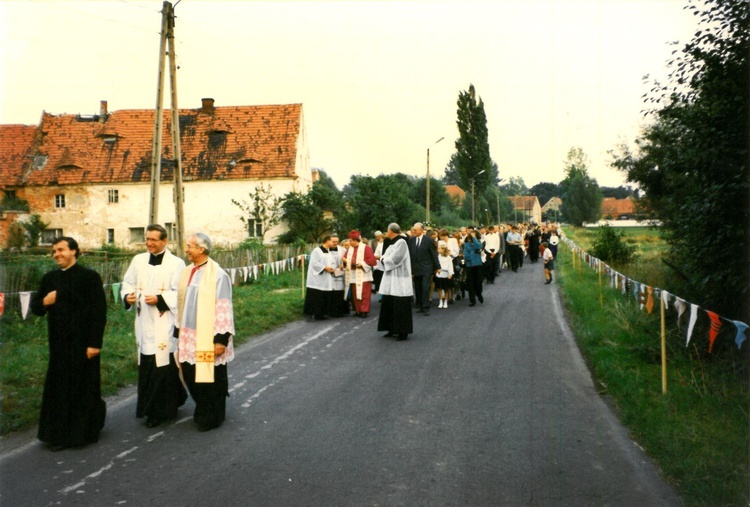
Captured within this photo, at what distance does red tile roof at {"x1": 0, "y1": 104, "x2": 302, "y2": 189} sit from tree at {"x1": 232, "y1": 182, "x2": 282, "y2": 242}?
67.8 inches

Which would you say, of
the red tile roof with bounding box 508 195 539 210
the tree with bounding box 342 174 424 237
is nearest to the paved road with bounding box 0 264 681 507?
the tree with bounding box 342 174 424 237

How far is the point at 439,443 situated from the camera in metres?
6.33

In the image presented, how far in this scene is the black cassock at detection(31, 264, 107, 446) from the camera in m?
6.39

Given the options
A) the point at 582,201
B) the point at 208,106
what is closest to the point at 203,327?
the point at 208,106

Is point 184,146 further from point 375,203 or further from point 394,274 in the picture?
point 394,274

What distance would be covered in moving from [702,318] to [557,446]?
472 centimetres

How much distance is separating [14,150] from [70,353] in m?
49.3

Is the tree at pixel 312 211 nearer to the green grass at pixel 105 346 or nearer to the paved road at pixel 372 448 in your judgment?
the green grass at pixel 105 346

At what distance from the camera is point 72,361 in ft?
21.4

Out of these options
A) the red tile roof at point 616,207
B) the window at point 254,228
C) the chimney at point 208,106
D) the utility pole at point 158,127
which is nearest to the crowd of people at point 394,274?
A: the utility pole at point 158,127

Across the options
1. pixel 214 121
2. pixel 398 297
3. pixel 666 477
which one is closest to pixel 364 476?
pixel 666 477

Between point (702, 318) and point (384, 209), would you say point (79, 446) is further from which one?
point (384, 209)

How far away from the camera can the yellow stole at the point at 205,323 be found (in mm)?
7001

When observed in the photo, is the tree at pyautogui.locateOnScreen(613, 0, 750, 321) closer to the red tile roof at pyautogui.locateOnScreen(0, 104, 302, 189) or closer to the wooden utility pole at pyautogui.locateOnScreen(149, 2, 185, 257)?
the wooden utility pole at pyautogui.locateOnScreen(149, 2, 185, 257)
